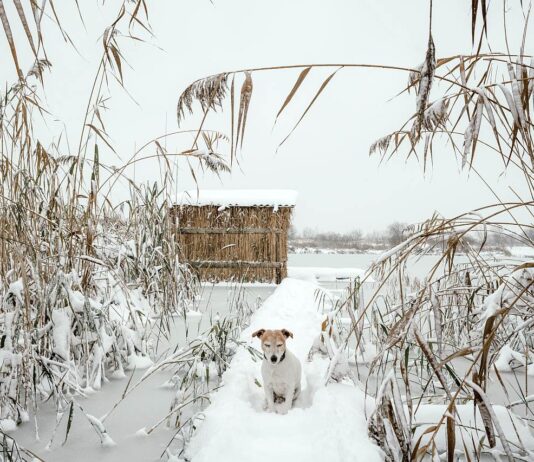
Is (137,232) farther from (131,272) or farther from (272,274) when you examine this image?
(272,274)

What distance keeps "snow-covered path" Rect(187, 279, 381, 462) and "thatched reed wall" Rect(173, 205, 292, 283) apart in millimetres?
6762

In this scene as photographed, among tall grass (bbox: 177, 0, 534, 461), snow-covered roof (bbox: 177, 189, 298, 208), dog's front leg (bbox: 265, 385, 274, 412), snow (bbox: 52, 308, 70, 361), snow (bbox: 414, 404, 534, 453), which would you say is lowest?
dog's front leg (bbox: 265, 385, 274, 412)

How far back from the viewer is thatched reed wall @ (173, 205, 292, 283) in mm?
9914

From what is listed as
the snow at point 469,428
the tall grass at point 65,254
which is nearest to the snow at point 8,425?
the tall grass at point 65,254

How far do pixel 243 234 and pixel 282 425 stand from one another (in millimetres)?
7965

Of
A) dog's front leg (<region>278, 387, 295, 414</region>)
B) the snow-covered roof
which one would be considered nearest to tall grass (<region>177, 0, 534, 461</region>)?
dog's front leg (<region>278, 387, 295, 414</region>)

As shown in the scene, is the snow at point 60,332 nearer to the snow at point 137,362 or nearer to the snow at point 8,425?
the snow at point 8,425

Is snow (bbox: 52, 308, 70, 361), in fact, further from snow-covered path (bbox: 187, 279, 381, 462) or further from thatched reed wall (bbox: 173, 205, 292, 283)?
thatched reed wall (bbox: 173, 205, 292, 283)

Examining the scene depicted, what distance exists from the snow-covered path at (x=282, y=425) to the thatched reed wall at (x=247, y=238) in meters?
6.76

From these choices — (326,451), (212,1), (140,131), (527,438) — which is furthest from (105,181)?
(527,438)

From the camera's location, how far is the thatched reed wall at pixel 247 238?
9.91m

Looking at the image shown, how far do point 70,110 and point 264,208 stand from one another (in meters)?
7.25

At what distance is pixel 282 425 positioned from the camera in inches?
84.4

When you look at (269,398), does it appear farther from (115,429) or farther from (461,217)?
(461,217)
